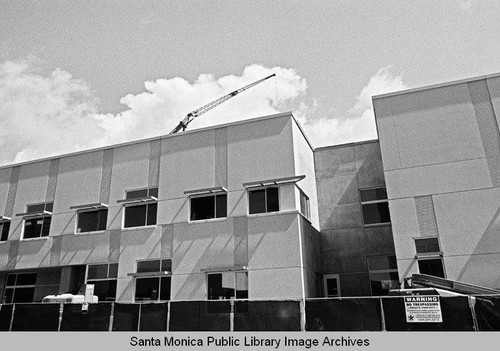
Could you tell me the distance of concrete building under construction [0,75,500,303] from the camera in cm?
1967

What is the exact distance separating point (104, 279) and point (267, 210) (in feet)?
33.7

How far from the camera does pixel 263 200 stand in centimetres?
2175

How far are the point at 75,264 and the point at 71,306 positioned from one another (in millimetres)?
6958

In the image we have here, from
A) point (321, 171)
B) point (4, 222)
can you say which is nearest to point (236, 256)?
point (321, 171)

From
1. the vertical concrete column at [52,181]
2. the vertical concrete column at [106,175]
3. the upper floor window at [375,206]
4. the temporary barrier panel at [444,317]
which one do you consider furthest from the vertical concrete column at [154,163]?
the temporary barrier panel at [444,317]

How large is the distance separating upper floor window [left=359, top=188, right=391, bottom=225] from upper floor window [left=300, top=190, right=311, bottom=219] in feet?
12.8

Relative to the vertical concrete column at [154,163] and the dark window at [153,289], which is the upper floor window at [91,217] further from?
the dark window at [153,289]

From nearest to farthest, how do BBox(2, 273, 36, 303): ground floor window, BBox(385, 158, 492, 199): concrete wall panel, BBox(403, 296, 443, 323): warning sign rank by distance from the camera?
1. BBox(403, 296, 443, 323): warning sign
2. BBox(385, 158, 492, 199): concrete wall panel
3. BBox(2, 273, 36, 303): ground floor window

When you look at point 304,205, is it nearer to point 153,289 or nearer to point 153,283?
point 153,283

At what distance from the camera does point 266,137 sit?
2261 cm

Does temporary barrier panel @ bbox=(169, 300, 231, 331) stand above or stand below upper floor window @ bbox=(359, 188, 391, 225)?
below

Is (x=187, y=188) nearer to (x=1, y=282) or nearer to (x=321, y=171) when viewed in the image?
(x=321, y=171)

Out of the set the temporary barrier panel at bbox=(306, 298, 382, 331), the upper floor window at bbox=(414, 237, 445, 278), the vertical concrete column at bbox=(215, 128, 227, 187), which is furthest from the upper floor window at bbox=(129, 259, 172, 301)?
the upper floor window at bbox=(414, 237, 445, 278)

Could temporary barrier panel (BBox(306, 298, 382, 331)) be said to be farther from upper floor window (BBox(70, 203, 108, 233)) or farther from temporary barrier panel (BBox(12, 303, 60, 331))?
upper floor window (BBox(70, 203, 108, 233))
